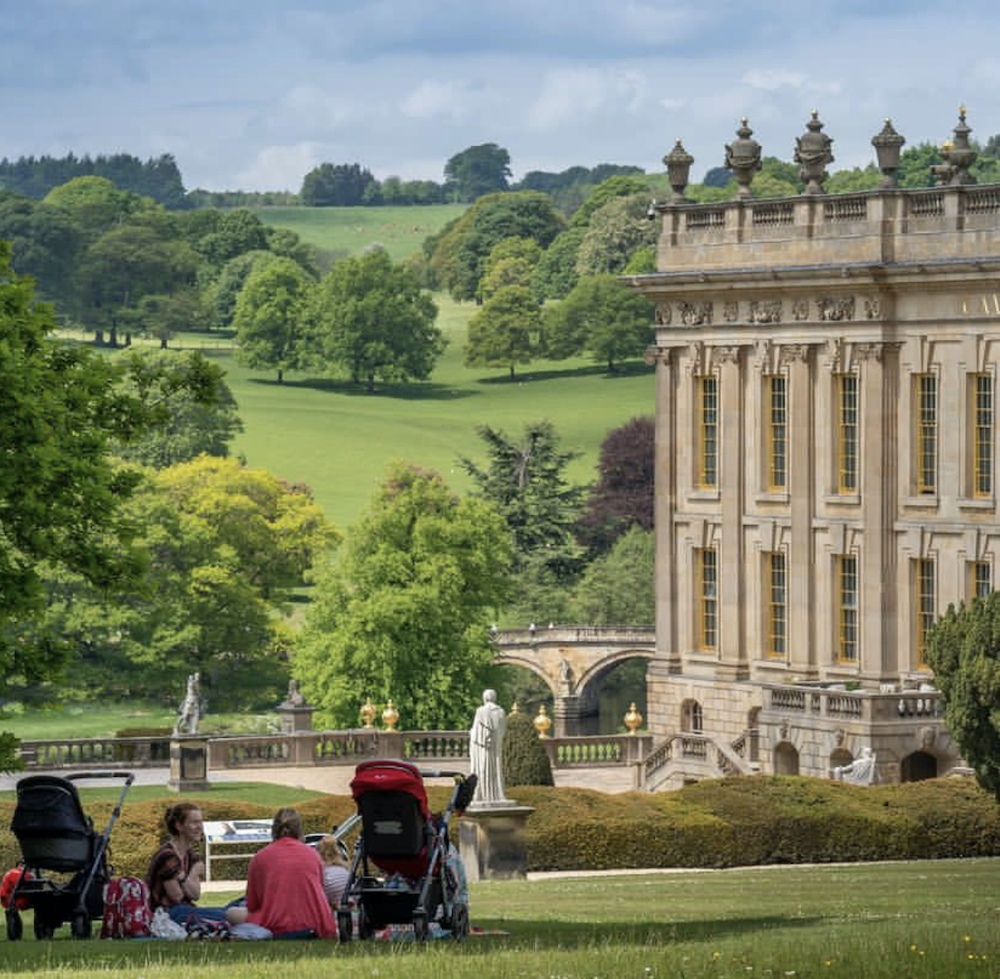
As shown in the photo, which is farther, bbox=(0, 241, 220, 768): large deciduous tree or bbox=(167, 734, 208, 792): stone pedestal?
bbox=(167, 734, 208, 792): stone pedestal

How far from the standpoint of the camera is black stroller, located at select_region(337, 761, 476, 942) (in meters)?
36.4

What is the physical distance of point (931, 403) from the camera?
289 ft

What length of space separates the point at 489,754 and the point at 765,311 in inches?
1342

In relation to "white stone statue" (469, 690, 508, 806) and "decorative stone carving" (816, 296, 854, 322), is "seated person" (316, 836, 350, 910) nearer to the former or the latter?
"white stone statue" (469, 690, 508, 806)

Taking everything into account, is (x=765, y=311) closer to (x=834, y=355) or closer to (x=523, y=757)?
(x=834, y=355)

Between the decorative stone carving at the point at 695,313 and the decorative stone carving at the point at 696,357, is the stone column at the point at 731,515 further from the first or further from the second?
A: the decorative stone carving at the point at 695,313

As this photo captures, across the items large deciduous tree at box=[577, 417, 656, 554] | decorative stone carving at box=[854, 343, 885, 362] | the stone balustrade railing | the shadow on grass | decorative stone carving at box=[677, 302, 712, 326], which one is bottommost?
the shadow on grass

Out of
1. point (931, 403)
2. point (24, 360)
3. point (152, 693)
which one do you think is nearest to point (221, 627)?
point (152, 693)

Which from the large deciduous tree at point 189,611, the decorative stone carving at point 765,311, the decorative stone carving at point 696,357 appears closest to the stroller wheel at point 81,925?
the decorative stone carving at point 765,311

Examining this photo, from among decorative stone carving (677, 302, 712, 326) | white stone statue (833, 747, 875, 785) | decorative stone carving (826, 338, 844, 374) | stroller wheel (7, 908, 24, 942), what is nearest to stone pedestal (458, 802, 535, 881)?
white stone statue (833, 747, 875, 785)

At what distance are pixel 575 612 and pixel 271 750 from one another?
5817cm

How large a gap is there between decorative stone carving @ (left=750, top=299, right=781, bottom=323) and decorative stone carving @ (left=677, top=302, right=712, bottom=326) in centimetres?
179

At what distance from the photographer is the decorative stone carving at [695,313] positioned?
9331cm

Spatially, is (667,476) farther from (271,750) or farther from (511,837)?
(511,837)
